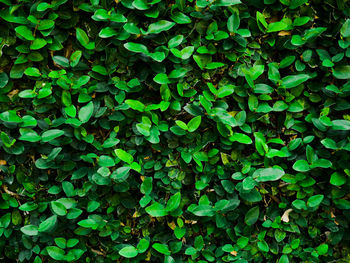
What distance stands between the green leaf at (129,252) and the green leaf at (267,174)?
0.74 m

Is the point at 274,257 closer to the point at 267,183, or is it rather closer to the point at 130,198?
the point at 267,183

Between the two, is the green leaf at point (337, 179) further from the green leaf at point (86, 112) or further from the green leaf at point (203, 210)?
the green leaf at point (86, 112)

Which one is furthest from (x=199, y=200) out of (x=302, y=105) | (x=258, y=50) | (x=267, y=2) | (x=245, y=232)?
(x=267, y=2)

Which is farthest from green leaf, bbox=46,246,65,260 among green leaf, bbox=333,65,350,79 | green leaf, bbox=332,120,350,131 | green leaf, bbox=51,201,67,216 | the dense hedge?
green leaf, bbox=333,65,350,79

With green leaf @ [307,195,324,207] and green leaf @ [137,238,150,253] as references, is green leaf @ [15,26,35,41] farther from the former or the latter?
green leaf @ [307,195,324,207]

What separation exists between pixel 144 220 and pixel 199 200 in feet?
1.06

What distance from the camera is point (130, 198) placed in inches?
65.6

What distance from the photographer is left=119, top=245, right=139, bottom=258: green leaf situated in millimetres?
1569

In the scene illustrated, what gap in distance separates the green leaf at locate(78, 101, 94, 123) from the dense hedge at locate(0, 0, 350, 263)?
3 centimetres

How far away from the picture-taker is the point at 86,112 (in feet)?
5.03

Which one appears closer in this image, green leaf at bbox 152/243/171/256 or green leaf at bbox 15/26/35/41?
green leaf at bbox 15/26/35/41

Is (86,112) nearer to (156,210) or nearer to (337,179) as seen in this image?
(156,210)

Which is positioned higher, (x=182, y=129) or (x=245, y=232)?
(x=182, y=129)

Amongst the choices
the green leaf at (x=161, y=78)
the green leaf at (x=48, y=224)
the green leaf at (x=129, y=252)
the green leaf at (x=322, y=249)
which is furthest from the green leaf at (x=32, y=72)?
the green leaf at (x=322, y=249)
